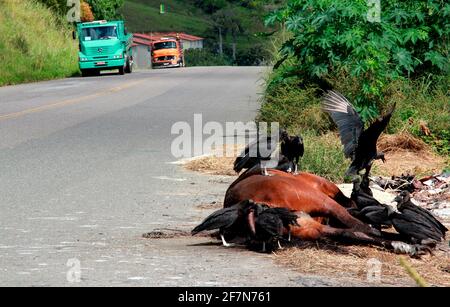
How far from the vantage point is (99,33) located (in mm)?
49031

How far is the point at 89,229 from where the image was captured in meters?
8.73

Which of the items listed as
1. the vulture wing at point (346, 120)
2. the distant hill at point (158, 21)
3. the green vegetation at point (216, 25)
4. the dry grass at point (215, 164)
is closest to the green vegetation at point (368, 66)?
the dry grass at point (215, 164)

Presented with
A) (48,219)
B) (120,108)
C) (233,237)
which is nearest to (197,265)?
(233,237)

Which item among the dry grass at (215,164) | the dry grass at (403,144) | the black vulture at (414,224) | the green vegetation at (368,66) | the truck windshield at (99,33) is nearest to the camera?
the black vulture at (414,224)

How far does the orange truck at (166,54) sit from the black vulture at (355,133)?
221 ft

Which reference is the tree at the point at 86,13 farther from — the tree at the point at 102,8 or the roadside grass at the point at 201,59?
the roadside grass at the point at 201,59

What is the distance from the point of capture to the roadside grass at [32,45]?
43.2 metres

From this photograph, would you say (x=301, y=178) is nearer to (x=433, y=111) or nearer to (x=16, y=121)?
(x=433, y=111)

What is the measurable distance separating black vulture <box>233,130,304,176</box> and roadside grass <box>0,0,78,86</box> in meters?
31.5

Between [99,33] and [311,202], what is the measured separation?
140ft

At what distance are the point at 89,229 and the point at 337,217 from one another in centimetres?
247

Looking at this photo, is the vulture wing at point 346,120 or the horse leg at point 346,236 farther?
the vulture wing at point 346,120

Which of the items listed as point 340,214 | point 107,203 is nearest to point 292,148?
point 340,214

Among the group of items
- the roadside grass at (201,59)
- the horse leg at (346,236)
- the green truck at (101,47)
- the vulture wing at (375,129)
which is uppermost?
the vulture wing at (375,129)
